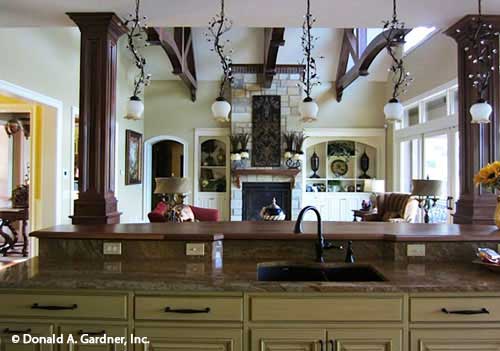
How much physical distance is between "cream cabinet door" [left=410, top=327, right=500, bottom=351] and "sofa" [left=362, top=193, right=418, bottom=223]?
4935 mm

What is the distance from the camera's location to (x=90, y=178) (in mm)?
3211

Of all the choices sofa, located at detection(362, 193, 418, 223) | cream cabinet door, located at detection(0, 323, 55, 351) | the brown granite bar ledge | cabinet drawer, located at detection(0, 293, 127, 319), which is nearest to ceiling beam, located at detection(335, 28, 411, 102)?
sofa, located at detection(362, 193, 418, 223)

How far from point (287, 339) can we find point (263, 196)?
685cm

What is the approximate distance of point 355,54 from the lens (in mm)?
7309

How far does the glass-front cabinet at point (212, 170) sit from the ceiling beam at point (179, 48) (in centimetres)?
104

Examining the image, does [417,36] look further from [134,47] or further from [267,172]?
[134,47]

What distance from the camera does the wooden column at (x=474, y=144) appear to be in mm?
3172

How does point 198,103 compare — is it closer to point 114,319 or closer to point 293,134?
point 293,134

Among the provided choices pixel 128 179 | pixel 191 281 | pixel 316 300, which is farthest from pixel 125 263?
pixel 128 179

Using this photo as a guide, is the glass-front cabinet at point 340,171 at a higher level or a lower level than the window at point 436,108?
lower

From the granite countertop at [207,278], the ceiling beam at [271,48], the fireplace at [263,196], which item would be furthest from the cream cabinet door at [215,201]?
the granite countertop at [207,278]

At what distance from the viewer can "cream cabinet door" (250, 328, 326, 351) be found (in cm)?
172

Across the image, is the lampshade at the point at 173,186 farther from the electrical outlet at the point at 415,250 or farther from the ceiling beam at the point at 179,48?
the electrical outlet at the point at 415,250

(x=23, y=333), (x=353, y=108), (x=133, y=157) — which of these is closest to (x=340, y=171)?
(x=353, y=108)
